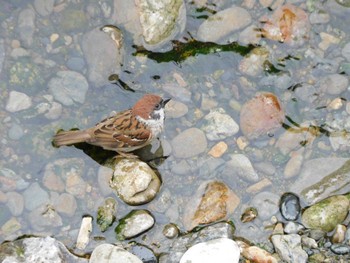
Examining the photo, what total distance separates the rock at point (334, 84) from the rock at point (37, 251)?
12.6 ft

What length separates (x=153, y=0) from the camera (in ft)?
27.8

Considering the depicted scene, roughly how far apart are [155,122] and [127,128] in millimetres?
346

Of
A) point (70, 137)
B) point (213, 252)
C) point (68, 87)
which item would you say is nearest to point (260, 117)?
point (213, 252)

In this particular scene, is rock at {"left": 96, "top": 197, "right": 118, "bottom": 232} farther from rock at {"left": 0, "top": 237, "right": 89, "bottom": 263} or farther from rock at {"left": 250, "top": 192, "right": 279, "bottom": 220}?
rock at {"left": 250, "top": 192, "right": 279, "bottom": 220}

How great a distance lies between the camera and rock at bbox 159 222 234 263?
7242 millimetres

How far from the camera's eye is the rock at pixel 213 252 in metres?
6.84

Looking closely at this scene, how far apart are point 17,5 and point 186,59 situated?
2431 mm

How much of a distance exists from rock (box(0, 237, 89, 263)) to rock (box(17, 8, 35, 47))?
2.75m

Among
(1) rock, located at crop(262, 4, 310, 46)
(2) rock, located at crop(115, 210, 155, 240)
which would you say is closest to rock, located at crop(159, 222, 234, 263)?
(2) rock, located at crop(115, 210, 155, 240)

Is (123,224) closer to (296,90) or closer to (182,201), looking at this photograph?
(182,201)

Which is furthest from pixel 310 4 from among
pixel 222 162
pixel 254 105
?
pixel 222 162

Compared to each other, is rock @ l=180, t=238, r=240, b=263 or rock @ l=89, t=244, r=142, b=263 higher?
rock @ l=180, t=238, r=240, b=263

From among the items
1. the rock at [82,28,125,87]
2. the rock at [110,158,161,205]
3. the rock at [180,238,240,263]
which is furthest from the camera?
the rock at [82,28,125,87]

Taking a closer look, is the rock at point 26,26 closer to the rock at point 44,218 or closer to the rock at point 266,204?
the rock at point 44,218
